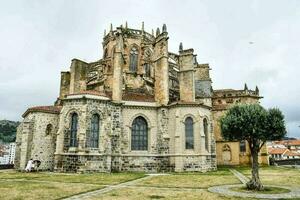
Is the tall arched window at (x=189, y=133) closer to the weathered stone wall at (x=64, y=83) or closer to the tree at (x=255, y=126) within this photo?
the tree at (x=255, y=126)

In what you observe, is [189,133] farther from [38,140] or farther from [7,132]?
[7,132]

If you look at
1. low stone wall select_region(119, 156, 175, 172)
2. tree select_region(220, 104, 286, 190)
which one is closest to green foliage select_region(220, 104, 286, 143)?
tree select_region(220, 104, 286, 190)

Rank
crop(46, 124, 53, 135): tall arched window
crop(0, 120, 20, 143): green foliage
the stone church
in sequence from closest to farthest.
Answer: the stone church → crop(46, 124, 53, 135): tall arched window → crop(0, 120, 20, 143): green foliage

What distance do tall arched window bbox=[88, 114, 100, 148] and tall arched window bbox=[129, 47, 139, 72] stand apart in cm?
1365

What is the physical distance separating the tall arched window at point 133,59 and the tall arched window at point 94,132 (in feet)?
44.8

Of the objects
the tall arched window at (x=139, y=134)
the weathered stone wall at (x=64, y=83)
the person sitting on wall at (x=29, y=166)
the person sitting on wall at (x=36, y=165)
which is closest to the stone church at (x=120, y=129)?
the tall arched window at (x=139, y=134)

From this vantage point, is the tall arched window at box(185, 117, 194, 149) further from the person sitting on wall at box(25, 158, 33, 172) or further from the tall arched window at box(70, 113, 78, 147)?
the person sitting on wall at box(25, 158, 33, 172)

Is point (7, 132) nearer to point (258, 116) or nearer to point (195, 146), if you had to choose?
point (195, 146)

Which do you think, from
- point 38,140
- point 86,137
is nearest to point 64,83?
point 38,140

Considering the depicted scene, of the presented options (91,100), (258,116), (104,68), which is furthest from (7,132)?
(258,116)

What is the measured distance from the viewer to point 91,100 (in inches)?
1064

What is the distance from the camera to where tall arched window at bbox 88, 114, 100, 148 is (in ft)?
87.5

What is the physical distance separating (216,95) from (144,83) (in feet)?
49.6

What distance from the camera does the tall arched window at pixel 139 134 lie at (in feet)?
96.6
